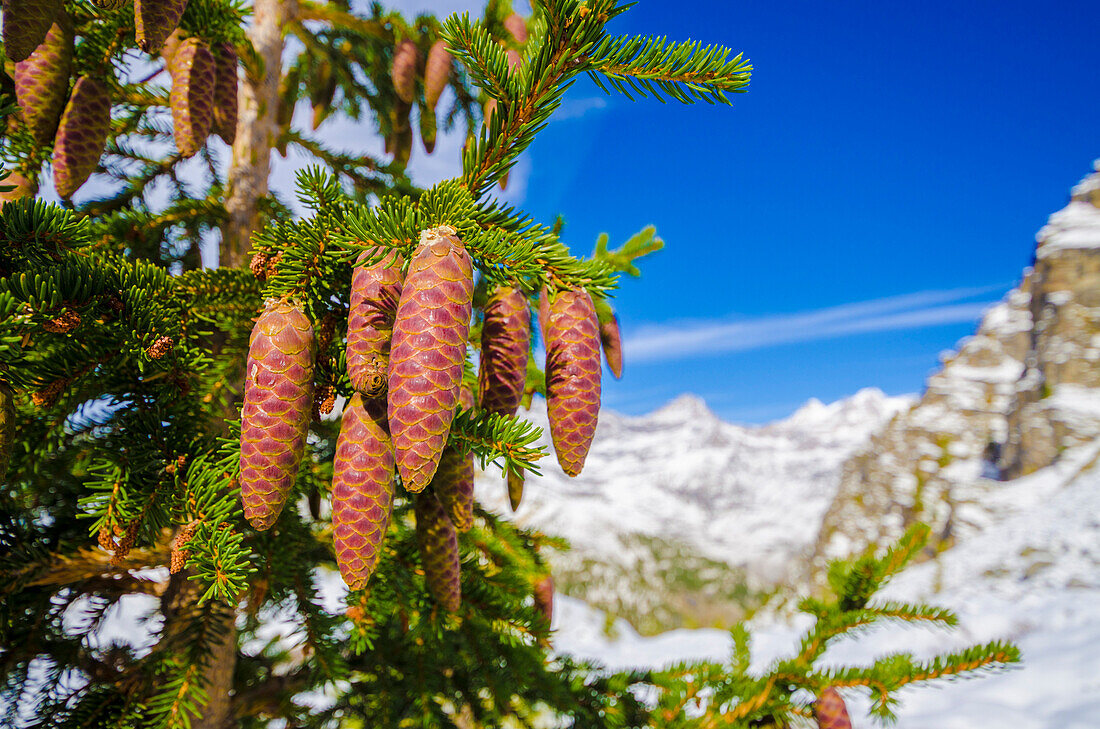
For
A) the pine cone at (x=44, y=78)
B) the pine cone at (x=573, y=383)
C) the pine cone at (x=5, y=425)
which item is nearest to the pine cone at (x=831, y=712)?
the pine cone at (x=573, y=383)

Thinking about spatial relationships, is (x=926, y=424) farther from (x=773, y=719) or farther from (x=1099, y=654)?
(x=773, y=719)

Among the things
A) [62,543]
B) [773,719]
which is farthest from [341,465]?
[773,719]

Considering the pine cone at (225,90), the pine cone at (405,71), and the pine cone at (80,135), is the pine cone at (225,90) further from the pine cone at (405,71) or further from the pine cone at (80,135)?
the pine cone at (405,71)

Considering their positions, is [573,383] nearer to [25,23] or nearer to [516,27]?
[25,23]

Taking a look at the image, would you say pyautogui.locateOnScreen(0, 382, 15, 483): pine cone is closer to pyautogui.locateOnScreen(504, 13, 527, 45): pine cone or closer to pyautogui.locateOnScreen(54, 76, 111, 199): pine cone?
pyautogui.locateOnScreen(54, 76, 111, 199): pine cone

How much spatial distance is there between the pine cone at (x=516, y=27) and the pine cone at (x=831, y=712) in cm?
242

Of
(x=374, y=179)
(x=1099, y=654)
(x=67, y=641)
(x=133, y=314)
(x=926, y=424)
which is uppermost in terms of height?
(x=926, y=424)

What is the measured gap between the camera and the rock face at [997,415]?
140 ft

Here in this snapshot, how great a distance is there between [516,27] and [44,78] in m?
1.45

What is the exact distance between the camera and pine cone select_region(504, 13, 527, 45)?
2.10 metres

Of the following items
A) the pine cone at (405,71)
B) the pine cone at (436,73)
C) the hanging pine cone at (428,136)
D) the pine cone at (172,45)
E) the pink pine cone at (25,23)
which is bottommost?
the pink pine cone at (25,23)

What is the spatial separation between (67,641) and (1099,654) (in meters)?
6.85

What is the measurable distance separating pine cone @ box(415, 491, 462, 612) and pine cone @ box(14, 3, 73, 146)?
50.3 inches

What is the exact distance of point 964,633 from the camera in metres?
7.55
